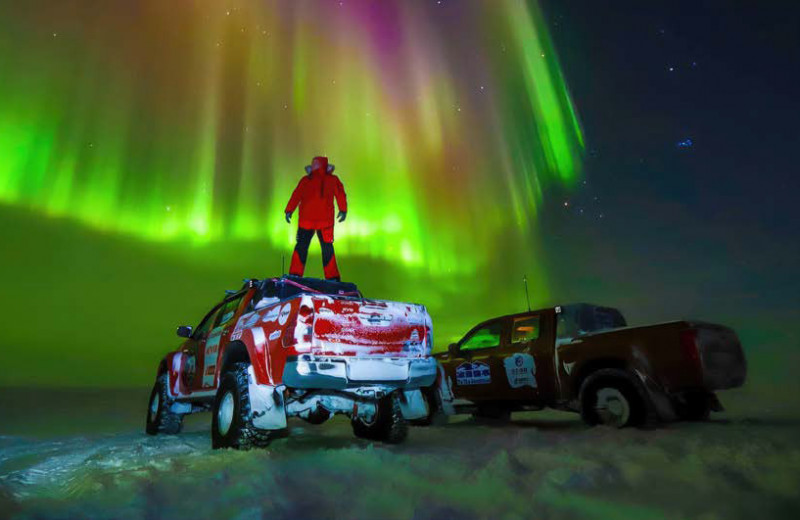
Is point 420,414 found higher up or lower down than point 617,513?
higher up

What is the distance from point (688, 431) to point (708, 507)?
311cm

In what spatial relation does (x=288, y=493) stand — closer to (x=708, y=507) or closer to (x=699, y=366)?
(x=708, y=507)

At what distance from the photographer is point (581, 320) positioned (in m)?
7.00

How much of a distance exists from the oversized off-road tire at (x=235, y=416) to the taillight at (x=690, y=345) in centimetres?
473

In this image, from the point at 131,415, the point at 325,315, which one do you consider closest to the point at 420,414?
the point at 325,315

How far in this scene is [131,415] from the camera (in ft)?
39.6

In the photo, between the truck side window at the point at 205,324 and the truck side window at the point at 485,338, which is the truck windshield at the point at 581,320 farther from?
the truck side window at the point at 205,324

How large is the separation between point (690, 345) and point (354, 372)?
390cm

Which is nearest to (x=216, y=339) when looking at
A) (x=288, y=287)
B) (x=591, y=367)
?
(x=288, y=287)

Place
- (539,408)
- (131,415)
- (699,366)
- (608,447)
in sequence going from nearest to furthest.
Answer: (608,447), (699,366), (539,408), (131,415)

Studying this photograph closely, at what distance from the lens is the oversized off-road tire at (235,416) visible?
14.9 feet

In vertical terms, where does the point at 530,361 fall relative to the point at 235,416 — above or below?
above

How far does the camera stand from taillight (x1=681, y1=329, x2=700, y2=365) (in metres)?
5.35

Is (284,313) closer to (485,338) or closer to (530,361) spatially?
(530,361)
